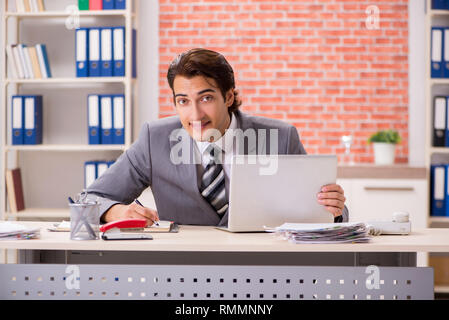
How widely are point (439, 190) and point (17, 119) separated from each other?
2701 mm

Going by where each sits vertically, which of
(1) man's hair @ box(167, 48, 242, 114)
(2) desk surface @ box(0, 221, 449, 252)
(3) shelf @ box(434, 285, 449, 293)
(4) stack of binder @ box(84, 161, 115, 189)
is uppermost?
(1) man's hair @ box(167, 48, 242, 114)

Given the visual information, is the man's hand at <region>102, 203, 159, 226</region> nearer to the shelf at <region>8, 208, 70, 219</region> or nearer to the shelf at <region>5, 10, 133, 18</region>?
the shelf at <region>8, 208, 70, 219</region>

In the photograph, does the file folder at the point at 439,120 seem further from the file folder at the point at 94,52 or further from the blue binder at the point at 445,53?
the file folder at the point at 94,52

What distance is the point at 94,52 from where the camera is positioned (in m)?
3.61

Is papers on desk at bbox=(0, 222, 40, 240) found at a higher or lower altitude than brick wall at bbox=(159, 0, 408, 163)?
lower

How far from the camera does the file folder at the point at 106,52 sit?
358 centimetres

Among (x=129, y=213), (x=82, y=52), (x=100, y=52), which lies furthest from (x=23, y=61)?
(x=129, y=213)

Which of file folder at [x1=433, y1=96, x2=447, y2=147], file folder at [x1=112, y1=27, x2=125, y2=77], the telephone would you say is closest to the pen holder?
the telephone

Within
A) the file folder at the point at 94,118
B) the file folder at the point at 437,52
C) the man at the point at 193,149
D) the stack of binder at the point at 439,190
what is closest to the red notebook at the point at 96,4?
the file folder at the point at 94,118

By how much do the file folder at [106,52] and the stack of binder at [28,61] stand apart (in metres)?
0.40

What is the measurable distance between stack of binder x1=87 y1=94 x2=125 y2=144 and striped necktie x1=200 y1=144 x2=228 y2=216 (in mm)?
1667

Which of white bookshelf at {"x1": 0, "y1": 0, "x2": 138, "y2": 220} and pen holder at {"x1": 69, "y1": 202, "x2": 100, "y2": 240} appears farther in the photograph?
white bookshelf at {"x1": 0, "y1": 0, "x2": 138, "y2": 220}

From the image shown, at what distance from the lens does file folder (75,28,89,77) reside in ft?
11.8
